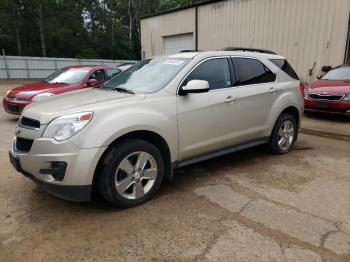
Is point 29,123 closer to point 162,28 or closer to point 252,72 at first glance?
point 252,72

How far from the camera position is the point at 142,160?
3.42 meters

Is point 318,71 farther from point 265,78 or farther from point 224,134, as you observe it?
point 224,134

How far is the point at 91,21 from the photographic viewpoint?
46.0 metres

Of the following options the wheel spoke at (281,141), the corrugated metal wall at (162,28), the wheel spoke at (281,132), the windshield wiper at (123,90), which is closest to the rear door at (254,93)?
the wheel spoke at (281,132)

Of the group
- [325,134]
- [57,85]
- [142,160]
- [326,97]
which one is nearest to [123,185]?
[142,160]

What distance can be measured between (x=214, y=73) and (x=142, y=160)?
1.63 m

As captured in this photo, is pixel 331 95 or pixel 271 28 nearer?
pixel 331 95

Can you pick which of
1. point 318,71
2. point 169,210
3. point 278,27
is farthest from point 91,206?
point 278,27

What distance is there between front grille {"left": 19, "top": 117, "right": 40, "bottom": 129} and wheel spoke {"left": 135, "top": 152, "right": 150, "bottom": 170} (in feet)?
3.50

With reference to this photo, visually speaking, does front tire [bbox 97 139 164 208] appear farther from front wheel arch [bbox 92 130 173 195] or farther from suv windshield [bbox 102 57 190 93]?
suv windshield [bbox 102 57 190 93]

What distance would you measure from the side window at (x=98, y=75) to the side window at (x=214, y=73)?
5.34 m

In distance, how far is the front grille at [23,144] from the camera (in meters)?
3.18

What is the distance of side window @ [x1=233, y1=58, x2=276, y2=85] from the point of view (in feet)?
14.9

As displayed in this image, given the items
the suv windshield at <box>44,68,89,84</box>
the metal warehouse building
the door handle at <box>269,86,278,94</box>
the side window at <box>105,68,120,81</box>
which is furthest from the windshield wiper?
the metal warehouse building
